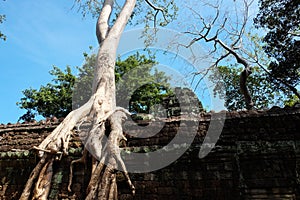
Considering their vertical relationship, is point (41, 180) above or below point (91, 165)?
below

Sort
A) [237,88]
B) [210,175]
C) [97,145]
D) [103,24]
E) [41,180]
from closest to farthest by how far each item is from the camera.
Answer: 1. [210,175]
2. [41,180]
3. [97,145]
4. [103,24]
5. [237,88]

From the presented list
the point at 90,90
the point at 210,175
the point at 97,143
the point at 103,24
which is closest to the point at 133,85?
the point at 90,90

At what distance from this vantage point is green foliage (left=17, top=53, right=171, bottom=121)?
13.2 m

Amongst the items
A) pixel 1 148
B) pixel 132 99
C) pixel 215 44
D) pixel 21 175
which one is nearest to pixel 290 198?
pixel 21 175

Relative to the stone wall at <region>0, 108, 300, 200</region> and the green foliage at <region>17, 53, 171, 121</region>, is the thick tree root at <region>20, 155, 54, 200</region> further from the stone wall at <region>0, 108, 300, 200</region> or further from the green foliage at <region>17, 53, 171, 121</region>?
the green foliage at <region>17, 53, 171, 121</region>

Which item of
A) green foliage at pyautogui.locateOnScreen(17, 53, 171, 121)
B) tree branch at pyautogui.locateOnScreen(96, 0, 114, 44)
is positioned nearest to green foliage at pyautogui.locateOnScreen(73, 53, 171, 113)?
green foliage at pyautogui.locateOnScreen(17, 53, 171, 121)

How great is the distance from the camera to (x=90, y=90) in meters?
13.4

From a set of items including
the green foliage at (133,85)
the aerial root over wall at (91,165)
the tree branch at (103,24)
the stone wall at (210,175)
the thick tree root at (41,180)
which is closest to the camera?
the stone wall at (210,175)

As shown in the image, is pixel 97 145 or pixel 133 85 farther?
pixel 133 85

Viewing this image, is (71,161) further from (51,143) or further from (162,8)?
(162,8)

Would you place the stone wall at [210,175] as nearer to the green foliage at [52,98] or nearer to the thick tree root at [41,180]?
the thick tree root at [41,180]

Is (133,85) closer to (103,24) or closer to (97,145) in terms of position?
(103,24)

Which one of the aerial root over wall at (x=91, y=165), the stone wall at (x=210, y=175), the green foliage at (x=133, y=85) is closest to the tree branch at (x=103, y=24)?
the aerial root over wall at (x=91, y=165)

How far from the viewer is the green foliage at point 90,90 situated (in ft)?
43.2
